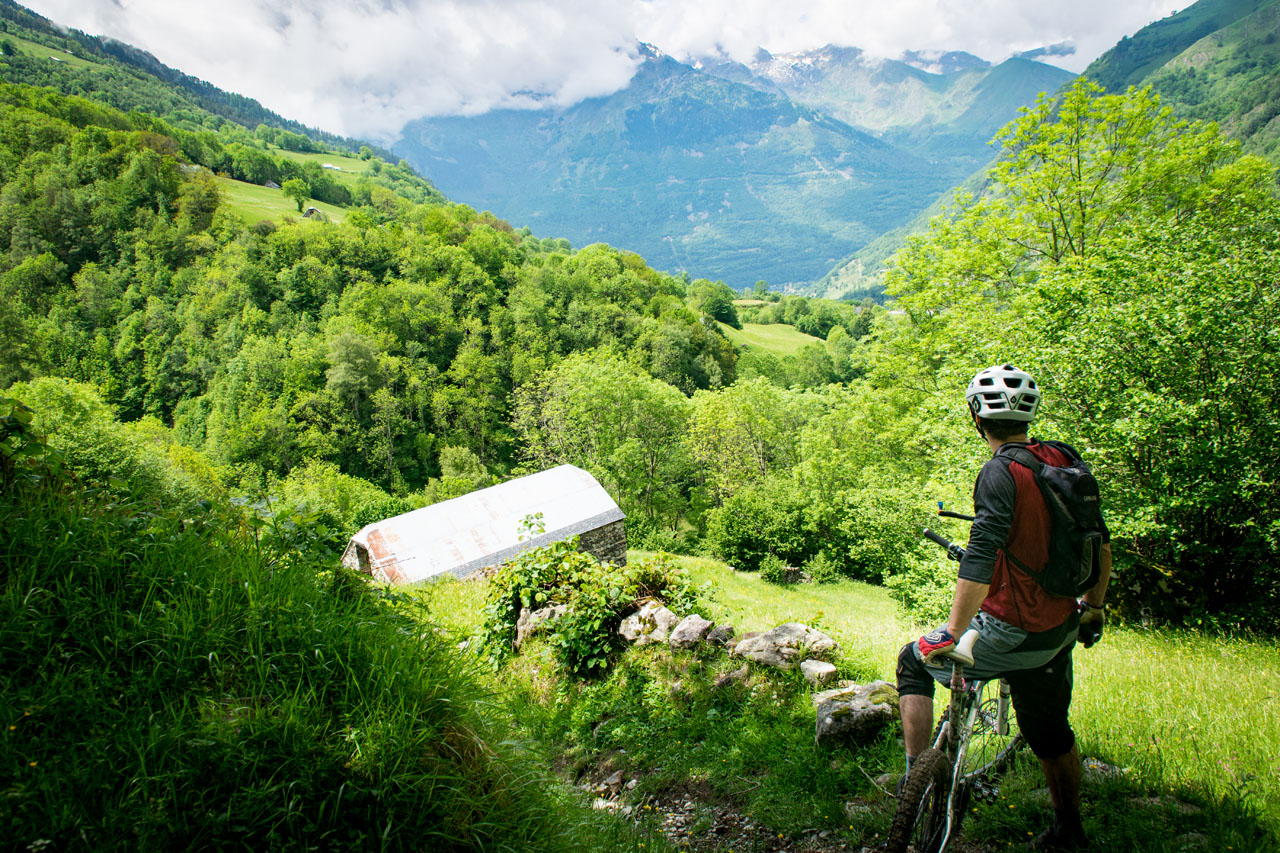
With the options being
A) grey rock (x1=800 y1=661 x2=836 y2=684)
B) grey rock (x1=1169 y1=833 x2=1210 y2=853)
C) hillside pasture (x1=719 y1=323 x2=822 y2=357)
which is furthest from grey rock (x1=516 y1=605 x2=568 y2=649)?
hillside pasture (x1=719 y1=323 x2=822 y2=357)

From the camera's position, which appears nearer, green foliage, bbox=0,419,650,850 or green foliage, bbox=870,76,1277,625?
green foliage, bbox=0,419,650,850

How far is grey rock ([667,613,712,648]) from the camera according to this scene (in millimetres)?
6660

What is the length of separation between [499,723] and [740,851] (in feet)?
6.91

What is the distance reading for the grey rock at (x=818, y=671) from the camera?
→ 575cm

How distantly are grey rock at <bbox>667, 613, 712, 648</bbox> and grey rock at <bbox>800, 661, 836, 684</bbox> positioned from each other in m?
1.23

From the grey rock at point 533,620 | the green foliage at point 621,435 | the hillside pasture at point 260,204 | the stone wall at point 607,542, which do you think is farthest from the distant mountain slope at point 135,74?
the grey rock at point 533,620

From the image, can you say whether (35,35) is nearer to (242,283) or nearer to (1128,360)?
(242,283)

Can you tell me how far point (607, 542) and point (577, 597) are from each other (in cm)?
1498

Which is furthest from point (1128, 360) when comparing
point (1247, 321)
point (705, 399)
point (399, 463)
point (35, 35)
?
point (35, 35)

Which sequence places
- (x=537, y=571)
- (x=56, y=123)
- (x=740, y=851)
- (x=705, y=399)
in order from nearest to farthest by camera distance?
(x=740, y=851), (x=537, y=571), (x=705, y=399), (x=56, y=123)

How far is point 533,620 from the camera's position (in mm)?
7742

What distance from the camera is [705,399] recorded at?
46.6 meters

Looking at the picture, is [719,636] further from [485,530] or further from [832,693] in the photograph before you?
[485,530]

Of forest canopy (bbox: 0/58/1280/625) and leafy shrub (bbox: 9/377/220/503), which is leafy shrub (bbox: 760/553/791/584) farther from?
leafy shrub (bbox: 9/377/220/503)
